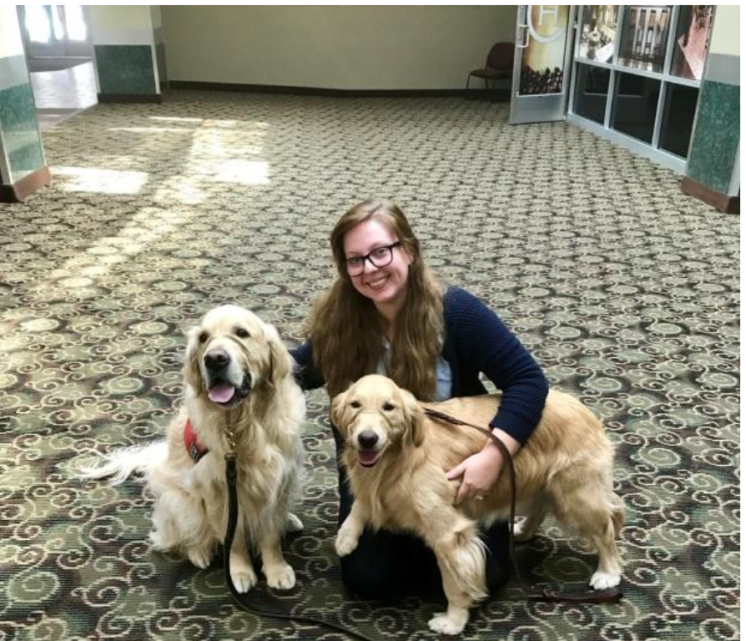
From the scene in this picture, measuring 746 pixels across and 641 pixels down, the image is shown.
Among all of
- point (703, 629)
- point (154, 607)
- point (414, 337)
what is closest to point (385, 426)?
point (414, 337)

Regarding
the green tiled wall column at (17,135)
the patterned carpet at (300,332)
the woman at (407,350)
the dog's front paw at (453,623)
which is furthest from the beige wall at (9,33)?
the dog's front paw at (453,623)

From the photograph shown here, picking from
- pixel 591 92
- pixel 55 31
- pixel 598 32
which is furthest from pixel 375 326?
pixel 55 31

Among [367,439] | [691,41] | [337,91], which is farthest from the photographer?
[337,91]

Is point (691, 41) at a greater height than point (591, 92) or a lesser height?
greater

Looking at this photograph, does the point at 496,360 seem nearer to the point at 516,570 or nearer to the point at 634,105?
the point at 516,570

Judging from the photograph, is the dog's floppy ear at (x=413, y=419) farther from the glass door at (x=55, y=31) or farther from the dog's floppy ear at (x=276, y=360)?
the glass door at (x=55, y=31)

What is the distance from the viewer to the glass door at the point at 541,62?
34.2 feet

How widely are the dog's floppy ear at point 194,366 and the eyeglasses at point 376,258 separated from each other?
49 centimetres

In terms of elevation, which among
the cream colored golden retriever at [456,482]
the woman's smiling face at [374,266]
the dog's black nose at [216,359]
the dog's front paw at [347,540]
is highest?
the woman's smiling face at [374,266]

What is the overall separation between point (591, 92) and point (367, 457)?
10.6m

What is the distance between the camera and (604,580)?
2240 mm

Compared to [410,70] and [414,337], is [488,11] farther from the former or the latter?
[414,337]

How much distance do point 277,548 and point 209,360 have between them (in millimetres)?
782

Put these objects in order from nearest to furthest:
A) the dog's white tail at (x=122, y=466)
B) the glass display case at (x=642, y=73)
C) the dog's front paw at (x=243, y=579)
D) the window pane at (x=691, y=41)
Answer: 1. the dog's front paw at (x=243, y=579)
2. the dog's white tail at (x=122, y=466)
3. the window pane at (x=691, y=41)
4. the glass display case at (x=642, y=73)
